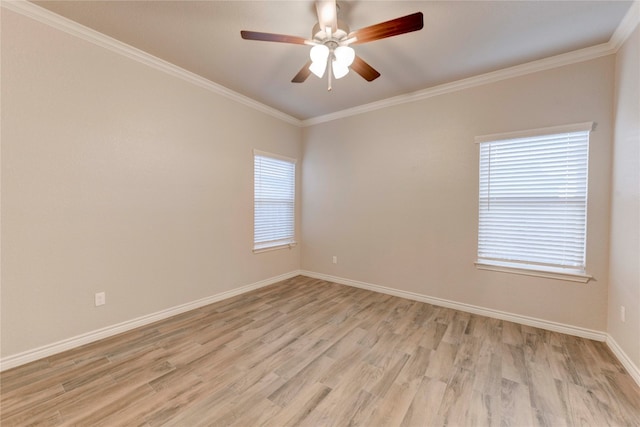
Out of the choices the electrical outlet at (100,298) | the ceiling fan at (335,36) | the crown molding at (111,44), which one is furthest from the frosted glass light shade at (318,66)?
the electrical outlet at (100,298)

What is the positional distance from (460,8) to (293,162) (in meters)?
3.09

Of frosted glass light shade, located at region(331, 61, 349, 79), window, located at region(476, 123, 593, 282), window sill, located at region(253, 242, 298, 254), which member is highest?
frosted glass light shade, located at region(331, 61, 349, 79)

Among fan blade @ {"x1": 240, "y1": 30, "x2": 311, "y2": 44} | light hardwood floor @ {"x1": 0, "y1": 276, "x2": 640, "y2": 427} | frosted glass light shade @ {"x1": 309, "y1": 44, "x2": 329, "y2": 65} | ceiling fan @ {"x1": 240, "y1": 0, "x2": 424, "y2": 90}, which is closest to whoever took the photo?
light hardwood floor @ {"x1": 0, "y1": 276, "x2": 640, "y2": 427}

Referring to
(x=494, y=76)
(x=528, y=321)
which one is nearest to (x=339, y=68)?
(x=494, y=76)

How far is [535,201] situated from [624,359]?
150 centimetres

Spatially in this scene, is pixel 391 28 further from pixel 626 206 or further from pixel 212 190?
pixel 212 190

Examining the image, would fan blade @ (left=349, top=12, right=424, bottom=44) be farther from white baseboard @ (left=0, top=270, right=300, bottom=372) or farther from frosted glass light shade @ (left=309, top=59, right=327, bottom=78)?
white baseboard @ (left=0, top=270, right=300, bottom=372)

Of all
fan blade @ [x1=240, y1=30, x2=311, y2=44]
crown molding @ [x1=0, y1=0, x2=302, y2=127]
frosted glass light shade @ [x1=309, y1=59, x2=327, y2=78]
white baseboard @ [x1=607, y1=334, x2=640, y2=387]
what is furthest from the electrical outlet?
white baseboard @ [x1=607, y1=334, x2=640, y2=387]

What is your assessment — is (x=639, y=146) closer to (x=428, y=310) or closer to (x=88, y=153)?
(x=428, y=310)

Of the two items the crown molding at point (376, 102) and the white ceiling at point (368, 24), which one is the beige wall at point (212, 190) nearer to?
the crown molding at point (376, 102)

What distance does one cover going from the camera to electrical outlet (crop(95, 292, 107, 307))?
95.9 inches

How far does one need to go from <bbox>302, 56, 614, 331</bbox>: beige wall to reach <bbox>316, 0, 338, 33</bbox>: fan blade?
6.98 ft

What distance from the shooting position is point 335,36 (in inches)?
77.9

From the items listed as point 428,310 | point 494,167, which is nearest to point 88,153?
point 428,310
